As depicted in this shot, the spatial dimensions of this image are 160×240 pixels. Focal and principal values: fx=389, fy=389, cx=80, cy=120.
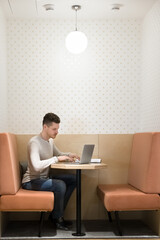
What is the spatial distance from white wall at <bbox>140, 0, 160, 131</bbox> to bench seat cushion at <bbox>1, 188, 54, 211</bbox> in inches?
62.5

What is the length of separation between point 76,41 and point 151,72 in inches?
41.5

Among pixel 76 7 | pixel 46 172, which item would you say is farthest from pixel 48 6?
pixel 46 172

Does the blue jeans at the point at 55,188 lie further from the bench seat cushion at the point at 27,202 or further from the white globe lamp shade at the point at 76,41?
the white globe lamp shade at the point at 76,41

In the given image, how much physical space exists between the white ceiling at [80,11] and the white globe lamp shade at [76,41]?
35 centimetres

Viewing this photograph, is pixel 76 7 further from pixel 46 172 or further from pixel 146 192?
pixel 146 192

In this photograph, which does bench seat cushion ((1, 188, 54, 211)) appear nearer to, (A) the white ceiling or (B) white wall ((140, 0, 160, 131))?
(B) white wall ((140, 0, 160, 131))

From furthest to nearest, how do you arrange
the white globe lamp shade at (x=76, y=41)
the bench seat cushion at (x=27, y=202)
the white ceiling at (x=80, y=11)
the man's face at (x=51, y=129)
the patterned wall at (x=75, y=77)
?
the patterned wall at (x=75, y=77), the white globe lamp shade at (x=76, y=41), the white ceiling at (x=80, y=11), the man's face at (x=51, y=129), the bench seat cushion at (x=27, y=202)

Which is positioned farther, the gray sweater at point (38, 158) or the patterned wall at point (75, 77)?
the patterned wall at point (75, 77)

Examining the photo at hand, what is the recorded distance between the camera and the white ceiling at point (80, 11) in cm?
485

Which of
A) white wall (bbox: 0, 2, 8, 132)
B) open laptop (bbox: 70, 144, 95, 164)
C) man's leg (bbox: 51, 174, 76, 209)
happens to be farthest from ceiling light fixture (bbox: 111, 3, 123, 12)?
man's leg (bbox: 51, 174, 76, 209)

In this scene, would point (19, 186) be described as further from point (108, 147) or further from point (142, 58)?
point (142, 58)

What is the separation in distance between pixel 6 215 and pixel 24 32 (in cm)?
251

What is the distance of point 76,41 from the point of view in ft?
16.6

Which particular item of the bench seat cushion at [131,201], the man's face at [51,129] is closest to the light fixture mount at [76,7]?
the man's face at [51,129]
